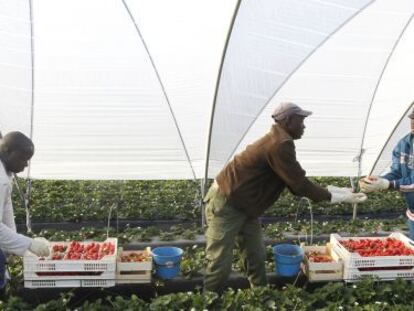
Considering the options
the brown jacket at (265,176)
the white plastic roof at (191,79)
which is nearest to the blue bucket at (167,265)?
the brown jacket at (265,176)

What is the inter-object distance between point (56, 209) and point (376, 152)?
20.3ft

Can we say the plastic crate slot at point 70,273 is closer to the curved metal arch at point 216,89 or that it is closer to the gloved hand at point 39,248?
the gloved hand at point 39,248

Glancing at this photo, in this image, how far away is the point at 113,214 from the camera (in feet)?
31.1

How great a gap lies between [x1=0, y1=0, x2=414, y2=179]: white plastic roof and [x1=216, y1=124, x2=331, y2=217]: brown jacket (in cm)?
175

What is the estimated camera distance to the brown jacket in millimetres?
5035

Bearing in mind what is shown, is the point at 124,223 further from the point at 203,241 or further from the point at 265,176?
the point at 265,176

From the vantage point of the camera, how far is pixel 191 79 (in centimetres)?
688

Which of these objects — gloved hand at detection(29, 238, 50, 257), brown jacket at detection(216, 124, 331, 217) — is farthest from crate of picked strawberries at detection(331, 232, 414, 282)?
gloved hand at detection(29, 238, 50, 257)

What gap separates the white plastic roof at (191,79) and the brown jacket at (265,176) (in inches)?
68.7

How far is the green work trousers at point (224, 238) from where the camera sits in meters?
5.38

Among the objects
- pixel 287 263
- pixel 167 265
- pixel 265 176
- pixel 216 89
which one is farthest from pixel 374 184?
pixel 167 265

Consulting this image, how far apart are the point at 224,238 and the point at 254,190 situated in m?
0.63

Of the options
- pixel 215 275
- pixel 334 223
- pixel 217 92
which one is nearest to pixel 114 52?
pixel 217 92

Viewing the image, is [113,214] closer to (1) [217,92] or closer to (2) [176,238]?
(2) [176,238]
